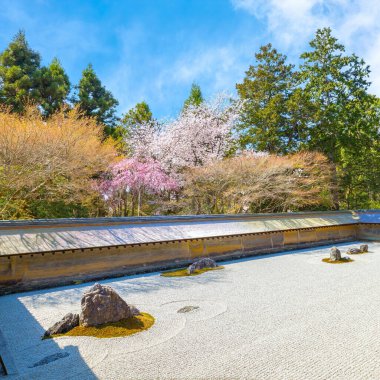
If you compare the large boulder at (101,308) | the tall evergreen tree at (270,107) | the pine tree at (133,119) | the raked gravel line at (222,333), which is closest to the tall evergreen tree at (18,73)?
the pine tree at (133,119)

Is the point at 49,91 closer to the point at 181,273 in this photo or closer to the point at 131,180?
the point at 131,180

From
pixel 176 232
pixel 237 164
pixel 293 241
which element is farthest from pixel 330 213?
pixel 176 232

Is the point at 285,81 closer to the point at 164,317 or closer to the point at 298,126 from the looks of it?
the point at 298,126

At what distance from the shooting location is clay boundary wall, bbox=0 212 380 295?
579 cm

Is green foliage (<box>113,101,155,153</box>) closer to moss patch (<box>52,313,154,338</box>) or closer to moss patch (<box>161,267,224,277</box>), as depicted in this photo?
moss patch (<box>161,267,224,277</box>)

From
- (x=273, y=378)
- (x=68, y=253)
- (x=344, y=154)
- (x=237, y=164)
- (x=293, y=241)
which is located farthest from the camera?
(x=344, y=154)

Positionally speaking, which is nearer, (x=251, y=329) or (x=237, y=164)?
(x=251, y=329)

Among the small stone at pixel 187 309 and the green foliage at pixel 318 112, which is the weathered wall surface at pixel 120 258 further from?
the green foliage at pixel 318 112

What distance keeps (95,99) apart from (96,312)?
22246 millimetres

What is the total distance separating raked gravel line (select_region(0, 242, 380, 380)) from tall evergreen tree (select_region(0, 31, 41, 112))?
15857 mm

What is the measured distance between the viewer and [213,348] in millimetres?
3236

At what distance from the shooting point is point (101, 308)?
152 inches

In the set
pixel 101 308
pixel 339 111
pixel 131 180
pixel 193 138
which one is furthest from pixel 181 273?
pixel 339 111

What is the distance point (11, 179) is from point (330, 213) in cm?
1253
